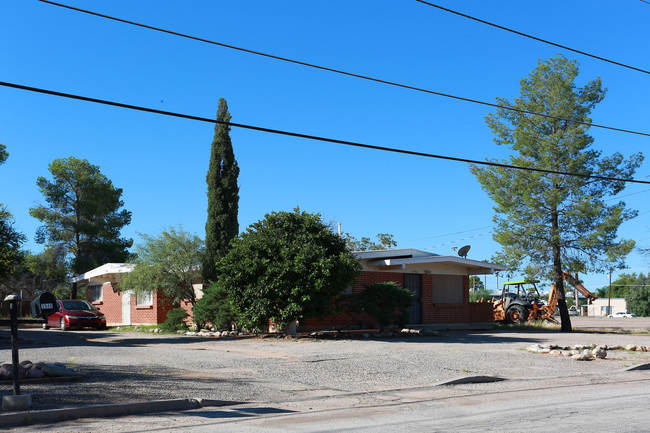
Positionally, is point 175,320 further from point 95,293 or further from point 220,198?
point 95,293

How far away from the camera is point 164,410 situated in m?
8.66

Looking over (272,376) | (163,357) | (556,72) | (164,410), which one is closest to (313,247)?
(163,357)

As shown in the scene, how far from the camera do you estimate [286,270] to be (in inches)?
793

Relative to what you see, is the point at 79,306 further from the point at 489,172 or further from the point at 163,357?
the point at 489,172

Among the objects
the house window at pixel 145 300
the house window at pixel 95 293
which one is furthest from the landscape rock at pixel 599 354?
the house window at pixel 95 293

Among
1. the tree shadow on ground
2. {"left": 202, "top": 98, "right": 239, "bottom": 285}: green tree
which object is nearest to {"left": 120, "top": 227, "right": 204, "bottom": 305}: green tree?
{"left": 202, "top": 98, "right": 239, "bottom": 285}: green tree

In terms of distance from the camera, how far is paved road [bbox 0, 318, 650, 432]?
7.80 meters

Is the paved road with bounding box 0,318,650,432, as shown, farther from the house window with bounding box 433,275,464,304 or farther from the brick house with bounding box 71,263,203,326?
the brick house with bounding box 71,263,203,326

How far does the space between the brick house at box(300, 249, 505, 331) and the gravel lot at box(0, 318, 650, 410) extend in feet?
18.1

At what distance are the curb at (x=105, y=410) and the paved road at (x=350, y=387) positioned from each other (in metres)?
0.23

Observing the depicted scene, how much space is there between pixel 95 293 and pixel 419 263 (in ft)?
68.9

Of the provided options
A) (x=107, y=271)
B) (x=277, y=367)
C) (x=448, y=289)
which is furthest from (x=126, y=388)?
(x=107, y=271)

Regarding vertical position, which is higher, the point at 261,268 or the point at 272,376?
the point at 261,268

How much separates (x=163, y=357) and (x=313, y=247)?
22.4 feet
